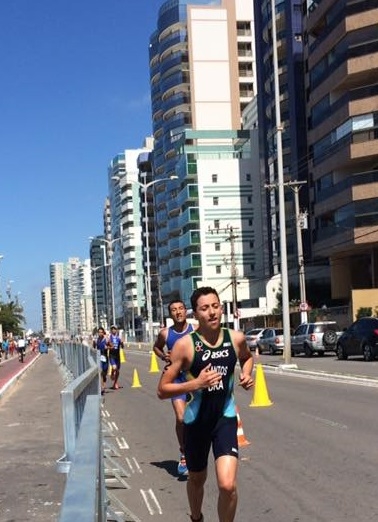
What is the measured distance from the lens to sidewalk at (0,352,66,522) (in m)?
6.89

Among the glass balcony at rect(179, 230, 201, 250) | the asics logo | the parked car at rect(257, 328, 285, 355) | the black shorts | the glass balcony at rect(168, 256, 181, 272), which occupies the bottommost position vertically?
the parked car at rect(257, 328, 285, 355)

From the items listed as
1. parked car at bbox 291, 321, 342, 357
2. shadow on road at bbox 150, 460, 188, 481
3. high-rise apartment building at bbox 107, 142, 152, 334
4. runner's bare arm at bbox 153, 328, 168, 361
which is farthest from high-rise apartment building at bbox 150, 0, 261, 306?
runner's bare arm at bbox 153, 328, 168, 361

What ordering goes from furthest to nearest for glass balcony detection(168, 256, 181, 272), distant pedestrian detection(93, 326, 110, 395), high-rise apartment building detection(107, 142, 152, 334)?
high-rise apartment building detection(107, 142, 152, 334)
glass balcony detection(168, 256, 181, 272)
distant pedestrian detection(93, 326, 110, 395)

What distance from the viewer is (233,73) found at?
4641 inches

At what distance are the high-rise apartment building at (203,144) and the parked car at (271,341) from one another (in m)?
49.8

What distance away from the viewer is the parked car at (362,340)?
2806cm

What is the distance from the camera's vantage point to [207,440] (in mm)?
Answer: 5035

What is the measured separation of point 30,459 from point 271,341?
33.9m

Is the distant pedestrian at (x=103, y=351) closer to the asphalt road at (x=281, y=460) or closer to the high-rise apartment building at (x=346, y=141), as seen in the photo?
the asphalt road at (x=281, y=460)

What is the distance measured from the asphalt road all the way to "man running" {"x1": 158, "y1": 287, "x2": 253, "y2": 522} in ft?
4.70

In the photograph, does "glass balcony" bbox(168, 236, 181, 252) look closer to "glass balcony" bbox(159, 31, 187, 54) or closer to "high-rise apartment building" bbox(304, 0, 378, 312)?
"glass balcony" bbox(159, 31, 187, 54)

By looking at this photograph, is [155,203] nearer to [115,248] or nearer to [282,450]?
[115,248]

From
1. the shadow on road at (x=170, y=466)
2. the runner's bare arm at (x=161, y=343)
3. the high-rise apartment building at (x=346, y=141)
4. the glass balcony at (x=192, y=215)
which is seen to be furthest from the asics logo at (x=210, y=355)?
the glass balcony at (x=192, y=215)

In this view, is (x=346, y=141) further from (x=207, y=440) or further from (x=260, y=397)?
(x=207, y=440)
